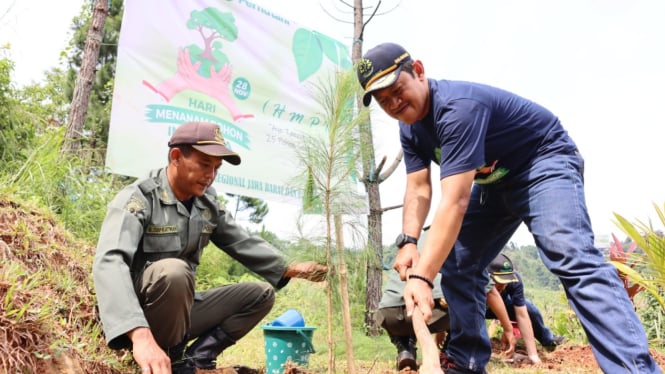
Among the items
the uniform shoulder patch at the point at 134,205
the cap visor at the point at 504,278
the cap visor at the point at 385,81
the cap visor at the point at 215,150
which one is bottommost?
the cap visor at the point at 504,278

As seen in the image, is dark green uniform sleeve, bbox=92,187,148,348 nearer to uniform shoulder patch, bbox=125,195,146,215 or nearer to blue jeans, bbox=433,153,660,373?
uniform shoulder patch, bbox=125,195,146,215

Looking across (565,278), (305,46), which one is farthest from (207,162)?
(305,46)

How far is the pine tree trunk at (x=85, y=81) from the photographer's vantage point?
4.45 metres

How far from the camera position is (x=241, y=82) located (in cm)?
459

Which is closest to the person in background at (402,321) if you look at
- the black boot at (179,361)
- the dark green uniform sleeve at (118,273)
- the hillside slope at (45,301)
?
the black boot at (179,361)

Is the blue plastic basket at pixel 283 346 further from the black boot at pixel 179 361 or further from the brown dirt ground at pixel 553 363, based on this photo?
the black boot at pixel 179 361

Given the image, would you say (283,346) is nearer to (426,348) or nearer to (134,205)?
(134,205)

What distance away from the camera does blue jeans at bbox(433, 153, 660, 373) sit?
1.71 m

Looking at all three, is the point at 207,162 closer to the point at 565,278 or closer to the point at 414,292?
the point at 414,292

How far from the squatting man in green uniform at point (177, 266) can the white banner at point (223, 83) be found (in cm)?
95

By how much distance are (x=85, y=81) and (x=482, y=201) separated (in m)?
3.67

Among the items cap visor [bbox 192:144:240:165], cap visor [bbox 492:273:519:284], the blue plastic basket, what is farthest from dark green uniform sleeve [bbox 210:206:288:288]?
cap visor [bbox 492:273:519:284]

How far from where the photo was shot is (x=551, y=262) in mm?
1932

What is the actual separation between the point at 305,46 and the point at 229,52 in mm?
973
